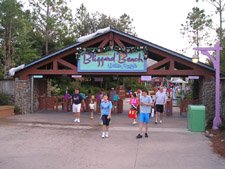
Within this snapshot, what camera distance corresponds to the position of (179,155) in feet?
32.1

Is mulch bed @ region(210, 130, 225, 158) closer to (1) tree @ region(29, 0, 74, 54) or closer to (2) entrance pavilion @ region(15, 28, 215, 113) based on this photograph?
(2) entrance pavilion @ region(15, 28, 215, 113)

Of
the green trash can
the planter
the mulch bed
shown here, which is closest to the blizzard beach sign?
the planter

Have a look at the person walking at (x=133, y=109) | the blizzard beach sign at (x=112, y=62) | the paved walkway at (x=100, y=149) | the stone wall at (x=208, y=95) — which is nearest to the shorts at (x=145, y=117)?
the paved walkway at (x=100, y=149)

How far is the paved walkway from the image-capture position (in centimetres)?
868

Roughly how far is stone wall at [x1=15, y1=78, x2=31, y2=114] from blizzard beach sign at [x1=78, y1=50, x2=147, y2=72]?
3.36 m

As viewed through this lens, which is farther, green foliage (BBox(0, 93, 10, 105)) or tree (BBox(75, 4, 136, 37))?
tree (BBox(75, 4, 136, 37))

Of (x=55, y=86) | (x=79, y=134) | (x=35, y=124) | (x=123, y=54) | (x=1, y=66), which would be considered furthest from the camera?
(x=55, y=86)

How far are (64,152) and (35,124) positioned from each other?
680cm

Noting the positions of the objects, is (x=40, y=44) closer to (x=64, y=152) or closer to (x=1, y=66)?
(x=1, y=66)

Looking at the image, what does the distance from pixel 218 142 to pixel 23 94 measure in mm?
13104

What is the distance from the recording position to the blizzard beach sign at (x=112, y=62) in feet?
69.3

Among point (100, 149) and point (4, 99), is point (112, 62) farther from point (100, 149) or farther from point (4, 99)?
point (100, 149)

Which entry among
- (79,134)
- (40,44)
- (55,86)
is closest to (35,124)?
(79,134)

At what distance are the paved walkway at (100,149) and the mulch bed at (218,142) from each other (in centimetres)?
21
